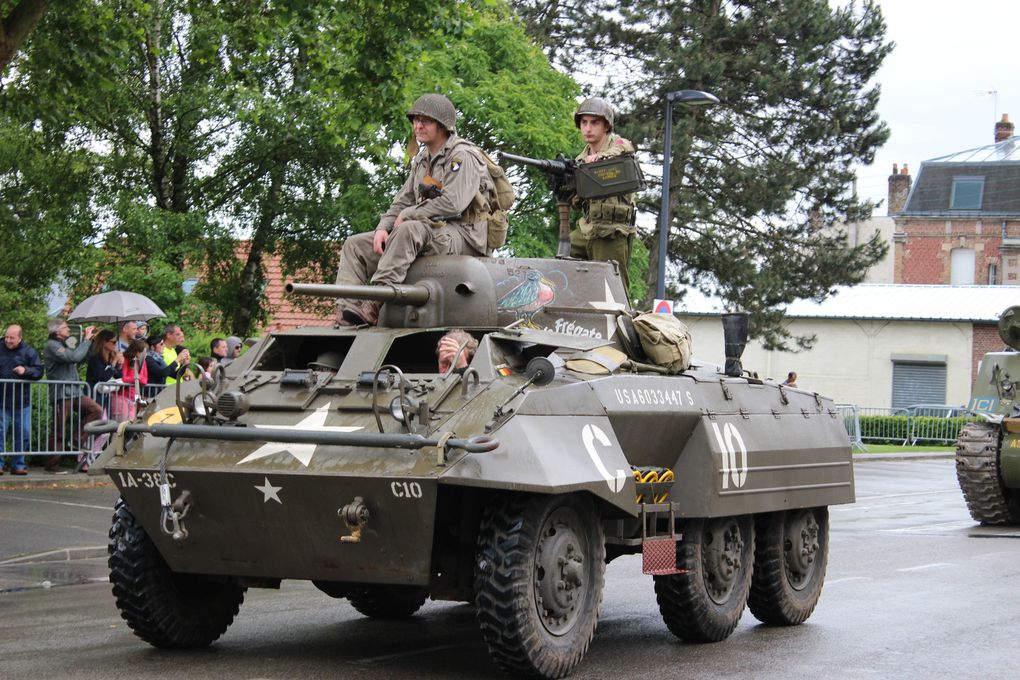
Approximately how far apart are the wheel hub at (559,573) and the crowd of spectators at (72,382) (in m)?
9.33

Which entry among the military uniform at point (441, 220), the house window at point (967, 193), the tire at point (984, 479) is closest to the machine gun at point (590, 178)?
the military uniform at point (441, 220)

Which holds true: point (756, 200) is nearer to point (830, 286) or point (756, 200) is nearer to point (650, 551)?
point (830, 286)

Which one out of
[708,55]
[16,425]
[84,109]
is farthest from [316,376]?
[708,55]

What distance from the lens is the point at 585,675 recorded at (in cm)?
809

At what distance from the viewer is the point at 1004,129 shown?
216 feet

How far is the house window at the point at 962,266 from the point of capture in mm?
60875

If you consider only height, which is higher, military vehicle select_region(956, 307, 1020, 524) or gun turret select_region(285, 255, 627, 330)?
gun turret select_region(285, 255, 627, 330)

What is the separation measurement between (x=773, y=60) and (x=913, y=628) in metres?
23.5

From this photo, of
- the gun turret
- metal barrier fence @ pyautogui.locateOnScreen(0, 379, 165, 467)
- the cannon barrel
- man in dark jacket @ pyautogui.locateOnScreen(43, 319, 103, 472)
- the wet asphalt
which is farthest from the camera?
man in dark jacket @ pyautogui.locateOnScreen(43, 319, 103, 472)

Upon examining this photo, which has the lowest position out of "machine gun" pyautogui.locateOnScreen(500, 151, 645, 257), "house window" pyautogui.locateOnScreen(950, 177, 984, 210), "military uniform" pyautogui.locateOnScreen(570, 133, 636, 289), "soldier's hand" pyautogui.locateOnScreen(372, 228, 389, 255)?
"soldier's hand" pyautogui.locateOnScreen(372, 228, 389, 255)

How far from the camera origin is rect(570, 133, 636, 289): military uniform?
11117 mm

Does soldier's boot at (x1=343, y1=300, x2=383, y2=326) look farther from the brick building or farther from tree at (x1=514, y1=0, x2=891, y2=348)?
the brick building

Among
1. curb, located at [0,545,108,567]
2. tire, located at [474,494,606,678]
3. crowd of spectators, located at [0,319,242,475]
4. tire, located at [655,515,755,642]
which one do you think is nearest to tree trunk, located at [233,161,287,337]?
crowd of spectators, located at [0,319,242,475]

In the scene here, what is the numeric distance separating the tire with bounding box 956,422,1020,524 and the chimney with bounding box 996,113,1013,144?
163 ft
